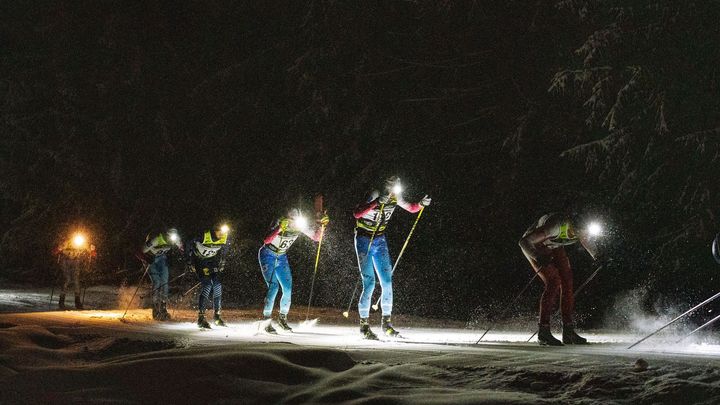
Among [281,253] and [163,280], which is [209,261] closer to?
[281,253]

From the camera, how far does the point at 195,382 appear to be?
23.7ft

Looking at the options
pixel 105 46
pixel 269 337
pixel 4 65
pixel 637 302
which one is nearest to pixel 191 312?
pixel 269 337

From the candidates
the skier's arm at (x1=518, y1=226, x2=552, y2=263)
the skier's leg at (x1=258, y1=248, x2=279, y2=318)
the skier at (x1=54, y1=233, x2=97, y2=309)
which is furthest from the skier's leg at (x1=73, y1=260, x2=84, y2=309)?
the skier's arm at (x1=518, y1=226, x2=552, y2=263)

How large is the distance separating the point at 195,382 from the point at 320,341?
156 inches

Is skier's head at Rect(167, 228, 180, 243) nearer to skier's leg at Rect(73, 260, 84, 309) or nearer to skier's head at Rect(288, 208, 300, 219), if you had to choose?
skier's leg at Rect(73, 260, 84, 309)

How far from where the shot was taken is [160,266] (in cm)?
1678

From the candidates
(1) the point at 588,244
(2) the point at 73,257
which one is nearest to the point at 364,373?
(1) the point at 588,244

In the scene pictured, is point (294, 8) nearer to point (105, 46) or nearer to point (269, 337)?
point (105, 46)

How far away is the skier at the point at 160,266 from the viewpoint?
16.2 meters

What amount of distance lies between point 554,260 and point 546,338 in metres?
1.10

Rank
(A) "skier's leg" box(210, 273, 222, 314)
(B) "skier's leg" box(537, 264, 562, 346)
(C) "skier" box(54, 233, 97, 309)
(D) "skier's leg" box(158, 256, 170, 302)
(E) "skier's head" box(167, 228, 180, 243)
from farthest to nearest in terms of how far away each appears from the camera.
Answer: (C) "skier" box(54, 233, 97, 309) → (E) "skier's head" box(167, 228, 180, 243) → (D) "skier's leg" box(158, 256, 170, 302) → (A) "skier's leg" box(210, 273, 222, 314) → (B) "skier's leg" box(537, 264, 562, 346)

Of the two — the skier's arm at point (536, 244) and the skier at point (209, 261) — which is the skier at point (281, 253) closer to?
the skier at point (209, 261)

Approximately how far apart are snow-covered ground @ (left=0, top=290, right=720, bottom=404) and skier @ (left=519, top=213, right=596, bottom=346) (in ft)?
1.38

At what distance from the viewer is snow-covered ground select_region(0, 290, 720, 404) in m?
6.55
